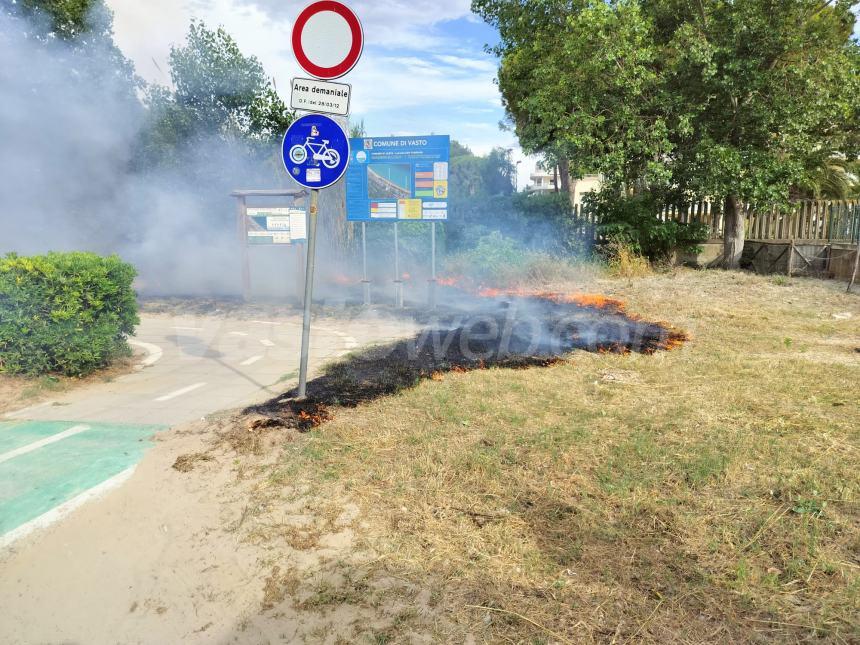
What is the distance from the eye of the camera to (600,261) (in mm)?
12703

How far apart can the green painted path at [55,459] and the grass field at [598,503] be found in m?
1.02

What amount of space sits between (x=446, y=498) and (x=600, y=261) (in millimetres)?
10551

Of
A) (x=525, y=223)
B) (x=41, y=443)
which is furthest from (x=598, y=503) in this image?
(x=525, y=223)

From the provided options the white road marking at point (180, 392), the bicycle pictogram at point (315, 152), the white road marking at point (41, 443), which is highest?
the bicycle pictogram at point (315, 152)

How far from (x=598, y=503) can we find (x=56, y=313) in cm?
463

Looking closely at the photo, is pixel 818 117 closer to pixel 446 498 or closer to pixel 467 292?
pixel 467 292

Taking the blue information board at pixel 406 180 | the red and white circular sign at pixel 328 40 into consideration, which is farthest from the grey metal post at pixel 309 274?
the blue information board at pixel 406 180

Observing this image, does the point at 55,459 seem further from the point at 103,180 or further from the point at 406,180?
the point at 103,180

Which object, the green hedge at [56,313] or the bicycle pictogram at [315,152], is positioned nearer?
the bicycle pictogram at [315,152]

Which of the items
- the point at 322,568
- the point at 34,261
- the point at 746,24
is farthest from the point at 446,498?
the point at 746,24

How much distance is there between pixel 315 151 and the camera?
168 inches

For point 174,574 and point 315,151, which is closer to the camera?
point 174,574

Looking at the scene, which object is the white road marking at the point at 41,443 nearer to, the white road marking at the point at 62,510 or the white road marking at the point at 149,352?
the white road marking at the point at 62,510

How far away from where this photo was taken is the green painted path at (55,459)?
10.1 feet
